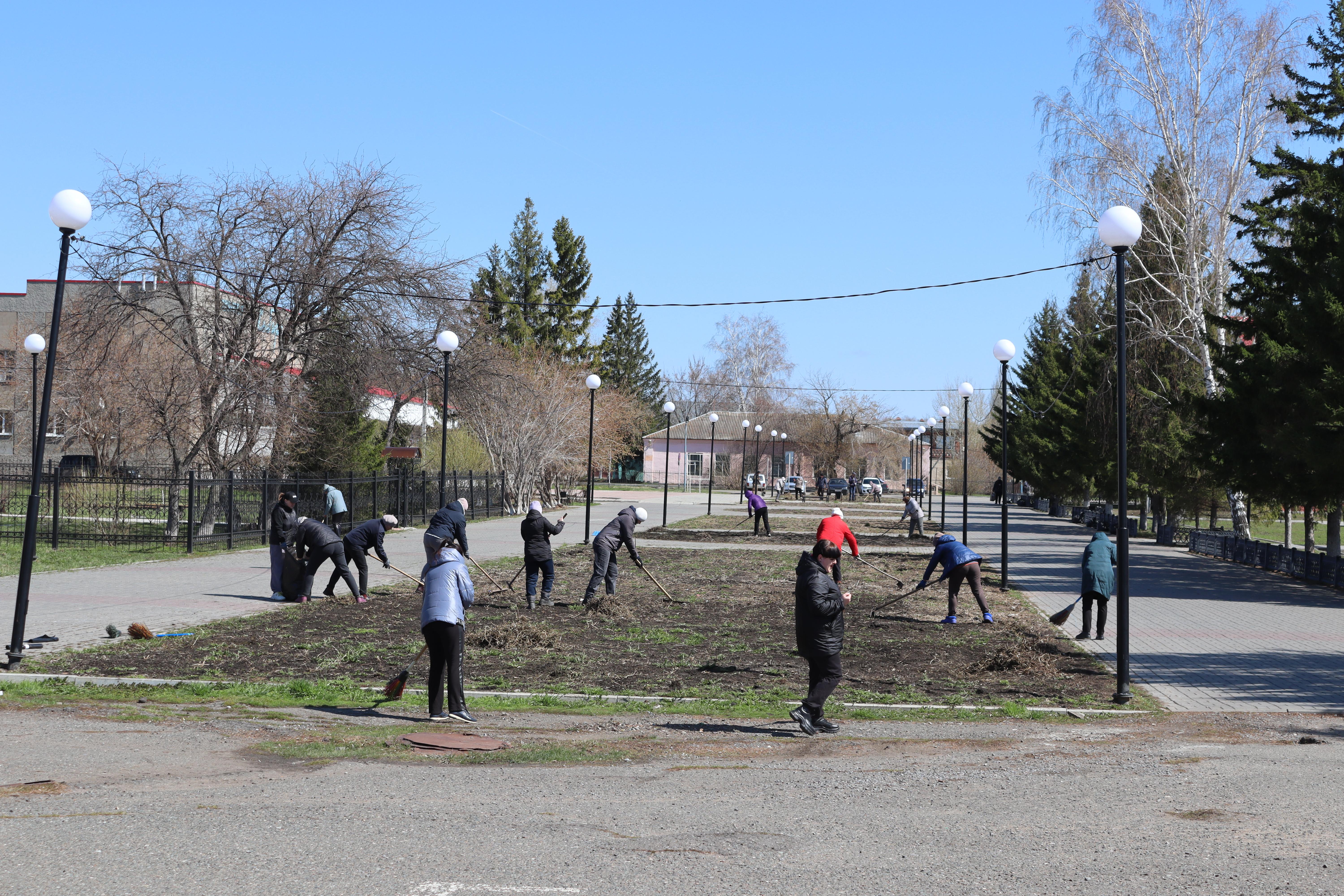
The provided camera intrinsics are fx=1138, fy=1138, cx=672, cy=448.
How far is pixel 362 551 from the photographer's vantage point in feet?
54.7

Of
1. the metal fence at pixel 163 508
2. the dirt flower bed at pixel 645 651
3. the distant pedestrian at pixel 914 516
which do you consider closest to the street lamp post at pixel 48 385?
the dirt flower bed at pixel 645 651

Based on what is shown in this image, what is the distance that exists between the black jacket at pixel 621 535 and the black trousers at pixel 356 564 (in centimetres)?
344

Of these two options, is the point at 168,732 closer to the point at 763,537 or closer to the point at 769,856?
the point at 769,856

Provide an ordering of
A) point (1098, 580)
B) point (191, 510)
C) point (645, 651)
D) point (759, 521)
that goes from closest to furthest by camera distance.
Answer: point (645, 651) → point (1098, 580) → point (191, 510) → point (759, 521)

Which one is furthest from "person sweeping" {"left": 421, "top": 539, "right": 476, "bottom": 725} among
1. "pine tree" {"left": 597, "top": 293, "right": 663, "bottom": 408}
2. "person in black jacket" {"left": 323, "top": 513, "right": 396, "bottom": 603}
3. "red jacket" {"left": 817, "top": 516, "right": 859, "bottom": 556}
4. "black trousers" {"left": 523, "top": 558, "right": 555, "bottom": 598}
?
"pine tree" {"left": 597, "top": 293, "right": 663, "bottom": 408}

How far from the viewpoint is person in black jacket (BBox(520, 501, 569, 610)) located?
1576cm

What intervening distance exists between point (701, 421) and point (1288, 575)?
77.3 metres

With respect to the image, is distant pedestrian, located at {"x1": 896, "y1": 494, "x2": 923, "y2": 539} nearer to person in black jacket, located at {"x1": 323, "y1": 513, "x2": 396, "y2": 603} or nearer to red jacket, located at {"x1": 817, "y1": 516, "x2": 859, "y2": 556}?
red jacket, located at {"x1": 817, "y1": 516, "x2": 859, "y2": 556}

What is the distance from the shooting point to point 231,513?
81.7 feet

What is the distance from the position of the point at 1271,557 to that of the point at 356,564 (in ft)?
65.2

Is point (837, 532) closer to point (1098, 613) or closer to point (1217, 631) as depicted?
point (1098, 613)

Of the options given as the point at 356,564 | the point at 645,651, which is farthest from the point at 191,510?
the point at 645,651

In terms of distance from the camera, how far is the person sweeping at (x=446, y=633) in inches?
353

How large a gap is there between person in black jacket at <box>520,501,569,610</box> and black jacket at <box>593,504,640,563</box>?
780 millimetres
